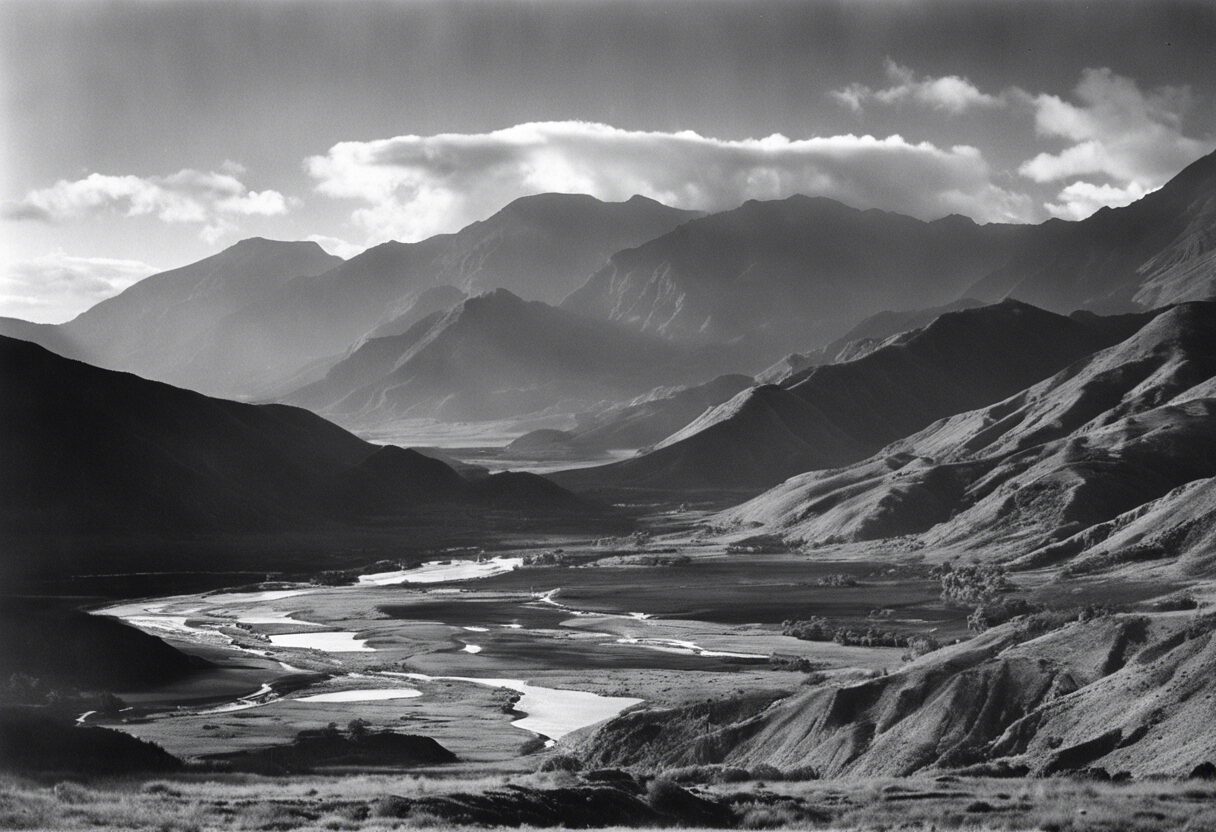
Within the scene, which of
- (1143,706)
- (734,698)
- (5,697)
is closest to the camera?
(1143,706)

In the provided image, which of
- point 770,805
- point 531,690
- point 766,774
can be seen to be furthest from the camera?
point 531,690

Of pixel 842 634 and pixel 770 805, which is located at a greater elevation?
pixel 842 634

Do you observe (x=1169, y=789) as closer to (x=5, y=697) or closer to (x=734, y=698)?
(x=734, y=698)

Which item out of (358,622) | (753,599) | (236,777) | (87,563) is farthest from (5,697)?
(87,563)

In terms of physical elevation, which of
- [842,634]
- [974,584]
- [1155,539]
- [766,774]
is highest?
[1155,539]

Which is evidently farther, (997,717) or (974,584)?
→ (974,584)

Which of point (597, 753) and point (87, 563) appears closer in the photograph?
point (597, 753)

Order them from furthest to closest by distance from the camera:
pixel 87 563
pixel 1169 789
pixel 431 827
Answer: pixel 87 563, pixel 1169 789, pixel 431 827

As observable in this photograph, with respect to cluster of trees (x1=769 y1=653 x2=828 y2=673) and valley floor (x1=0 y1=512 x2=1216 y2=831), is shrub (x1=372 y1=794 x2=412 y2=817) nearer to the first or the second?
valley floor (x1=0 y1=512 x2=1216 y2=831)

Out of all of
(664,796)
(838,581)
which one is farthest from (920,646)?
(664,796)

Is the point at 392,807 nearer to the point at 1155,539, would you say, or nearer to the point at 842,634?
the point at 842,634
